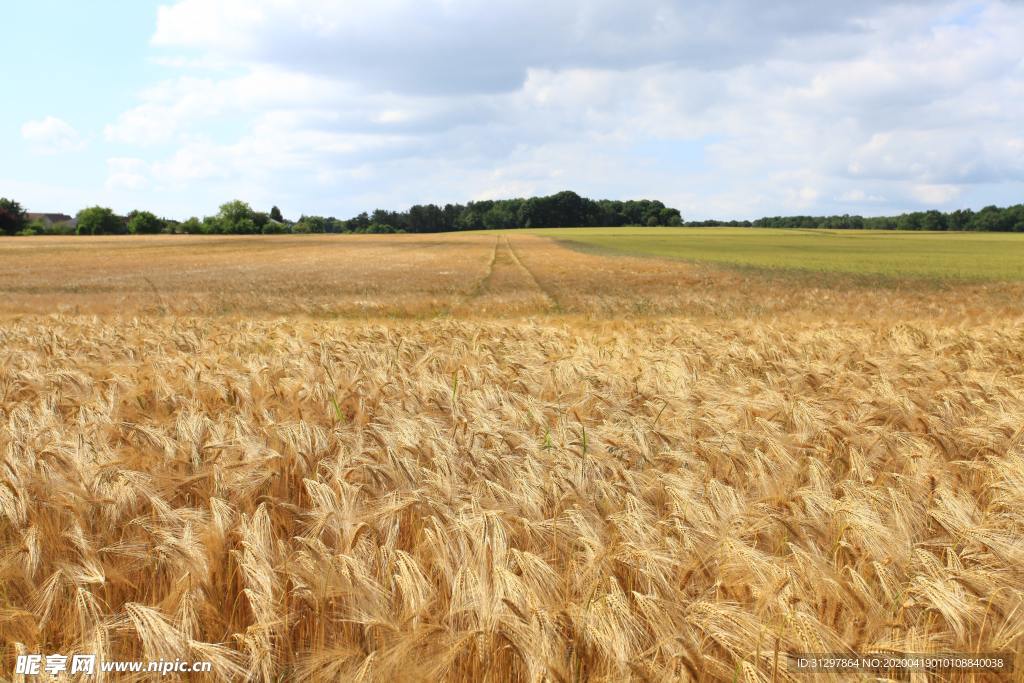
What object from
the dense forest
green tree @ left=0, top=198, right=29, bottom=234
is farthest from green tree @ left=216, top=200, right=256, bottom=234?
green tree @ left=0, top=198, right=29, bottom=234

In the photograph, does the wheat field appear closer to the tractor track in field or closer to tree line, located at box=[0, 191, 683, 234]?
the tractor track in field

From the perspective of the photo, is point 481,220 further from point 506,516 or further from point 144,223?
point 506,516

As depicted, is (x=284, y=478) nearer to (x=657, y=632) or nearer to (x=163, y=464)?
(x=163, y=464)

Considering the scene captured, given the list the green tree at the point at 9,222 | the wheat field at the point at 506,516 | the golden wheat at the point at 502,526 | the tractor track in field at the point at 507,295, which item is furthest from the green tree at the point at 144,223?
the golden wheat at the point at 502,526

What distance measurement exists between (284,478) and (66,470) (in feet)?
3.26

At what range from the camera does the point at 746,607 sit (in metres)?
2.17

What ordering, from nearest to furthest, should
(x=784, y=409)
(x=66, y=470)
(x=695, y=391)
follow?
1. (x=66, y=470)
2. (x=784, y=409)
3. (x=695, y=391)

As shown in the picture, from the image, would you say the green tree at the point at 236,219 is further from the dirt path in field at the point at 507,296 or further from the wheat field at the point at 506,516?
the wheat field at the point at 506,516

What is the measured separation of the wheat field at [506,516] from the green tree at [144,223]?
441 ft

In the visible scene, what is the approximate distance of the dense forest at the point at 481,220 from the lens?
124 meters

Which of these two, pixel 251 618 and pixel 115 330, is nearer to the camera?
pixel 251 618

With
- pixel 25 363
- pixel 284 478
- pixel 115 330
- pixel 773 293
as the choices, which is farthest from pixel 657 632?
pixel 773 293

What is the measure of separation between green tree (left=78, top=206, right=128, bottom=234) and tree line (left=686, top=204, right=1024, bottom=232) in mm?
142313

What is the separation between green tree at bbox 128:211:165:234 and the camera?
122500mm
